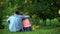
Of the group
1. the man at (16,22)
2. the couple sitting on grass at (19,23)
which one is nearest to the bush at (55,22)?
the couple sitting on grass at (19,23)

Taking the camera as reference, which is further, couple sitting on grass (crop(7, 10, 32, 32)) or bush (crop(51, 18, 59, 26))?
bush (crop(51, 18, 59, 26))

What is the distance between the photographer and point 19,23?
348 inches

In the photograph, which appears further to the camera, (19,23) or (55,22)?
(55,22)

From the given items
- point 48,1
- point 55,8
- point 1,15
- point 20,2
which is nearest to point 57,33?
point 55,8

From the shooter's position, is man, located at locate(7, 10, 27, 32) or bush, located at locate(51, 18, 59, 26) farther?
bush, located at locate(51, 18, 59, 26)

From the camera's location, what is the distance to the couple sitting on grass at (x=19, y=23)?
8.84m

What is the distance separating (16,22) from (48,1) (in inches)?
98.2

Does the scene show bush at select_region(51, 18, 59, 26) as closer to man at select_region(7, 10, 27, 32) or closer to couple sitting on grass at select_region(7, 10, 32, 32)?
couple sitting on grass at select_region(7, 10, 32, 32)

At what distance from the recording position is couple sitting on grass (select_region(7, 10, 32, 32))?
8836mm

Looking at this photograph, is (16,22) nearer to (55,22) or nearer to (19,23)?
(19,23)

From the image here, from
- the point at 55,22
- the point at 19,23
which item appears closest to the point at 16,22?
the point at 19,23

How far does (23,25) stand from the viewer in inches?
350

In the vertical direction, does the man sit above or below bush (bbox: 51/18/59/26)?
above

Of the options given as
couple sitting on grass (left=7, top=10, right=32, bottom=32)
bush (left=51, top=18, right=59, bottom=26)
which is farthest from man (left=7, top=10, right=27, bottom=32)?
bush (left=51, top=18, right=59, bottom=26)
